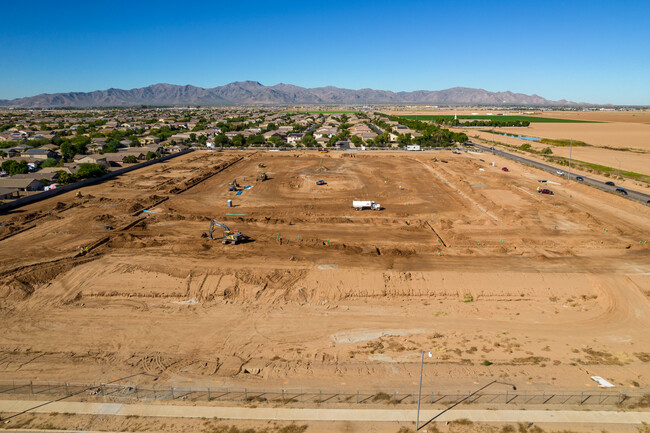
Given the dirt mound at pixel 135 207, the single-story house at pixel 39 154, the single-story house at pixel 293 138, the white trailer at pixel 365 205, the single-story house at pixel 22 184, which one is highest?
the single-story house at pixel 293 138

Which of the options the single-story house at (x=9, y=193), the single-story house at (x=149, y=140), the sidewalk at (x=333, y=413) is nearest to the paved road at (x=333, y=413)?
the sidewalk at (x=333, y=413)

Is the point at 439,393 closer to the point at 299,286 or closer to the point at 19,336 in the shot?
the point at 299,286

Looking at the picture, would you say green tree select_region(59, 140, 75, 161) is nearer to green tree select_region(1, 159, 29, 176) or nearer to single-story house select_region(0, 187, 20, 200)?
green tree select_region(1, 159, 29, 176)

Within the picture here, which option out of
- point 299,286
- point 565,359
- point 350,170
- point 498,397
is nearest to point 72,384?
point 299,286

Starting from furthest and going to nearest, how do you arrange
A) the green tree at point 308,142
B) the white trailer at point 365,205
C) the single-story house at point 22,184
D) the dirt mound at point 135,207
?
the green tree at point 308,142
the single-story house at point 22,184
the white trailer at point 365,205
the dirt mound at point 135,207

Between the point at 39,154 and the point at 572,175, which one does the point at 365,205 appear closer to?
the point at 572,175

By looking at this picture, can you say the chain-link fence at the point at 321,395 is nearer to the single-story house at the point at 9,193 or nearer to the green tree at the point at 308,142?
the single-story house at the point at 9,193
